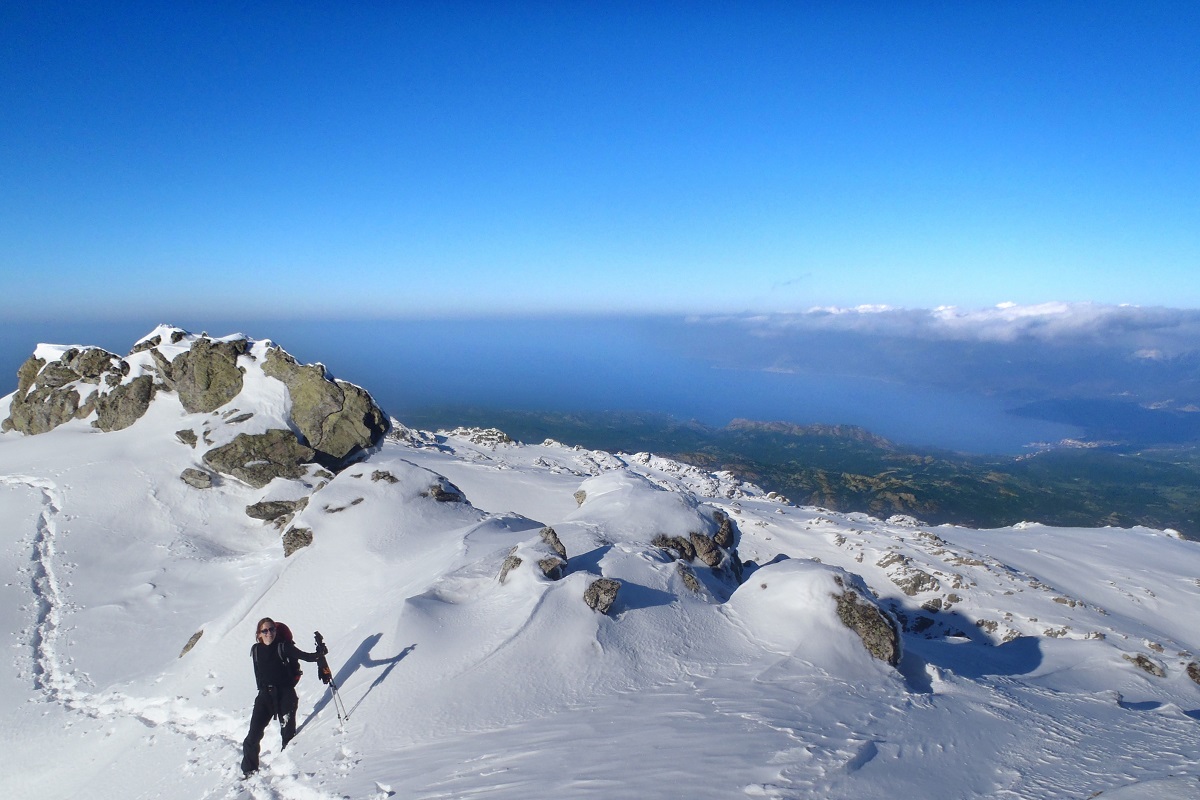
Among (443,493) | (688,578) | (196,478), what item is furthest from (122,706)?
(196,478)

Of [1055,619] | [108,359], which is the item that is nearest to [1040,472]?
[1055,619]

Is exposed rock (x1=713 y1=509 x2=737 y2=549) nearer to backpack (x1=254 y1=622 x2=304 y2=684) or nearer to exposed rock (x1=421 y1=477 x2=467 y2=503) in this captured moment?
exposed rock (x1=421 y1=477 x2=467 y2=503)

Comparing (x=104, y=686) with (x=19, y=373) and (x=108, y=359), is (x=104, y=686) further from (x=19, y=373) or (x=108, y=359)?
(x=19, y=373)

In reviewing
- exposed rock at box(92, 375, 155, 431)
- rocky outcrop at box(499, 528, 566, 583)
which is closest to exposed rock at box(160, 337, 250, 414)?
exposed rock at box(92, 375, 155, 431)

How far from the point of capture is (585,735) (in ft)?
26.0

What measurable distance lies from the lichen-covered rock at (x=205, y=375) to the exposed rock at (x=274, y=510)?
7.02 metres

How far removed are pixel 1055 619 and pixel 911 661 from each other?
711 inches

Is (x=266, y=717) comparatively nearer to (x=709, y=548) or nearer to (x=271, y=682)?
(x=271, y=682)

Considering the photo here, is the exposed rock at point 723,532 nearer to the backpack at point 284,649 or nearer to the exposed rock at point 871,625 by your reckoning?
the exposed rock at point 871,625

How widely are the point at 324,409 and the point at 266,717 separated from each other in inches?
824

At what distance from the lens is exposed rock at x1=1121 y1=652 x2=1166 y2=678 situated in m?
15.1

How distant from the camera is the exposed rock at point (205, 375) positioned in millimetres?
27372

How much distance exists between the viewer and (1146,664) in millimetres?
15383

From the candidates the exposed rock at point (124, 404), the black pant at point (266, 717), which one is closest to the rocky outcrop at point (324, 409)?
the exposed rock at point (124, 404)
